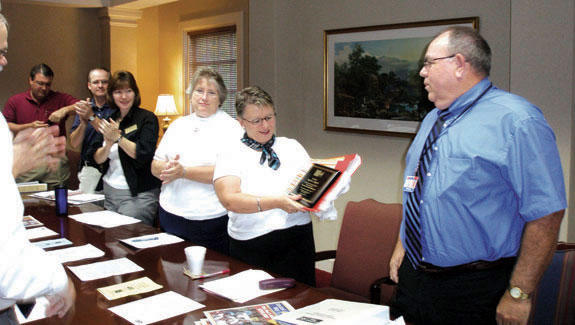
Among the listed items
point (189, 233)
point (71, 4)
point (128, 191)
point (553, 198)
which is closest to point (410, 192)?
Result: point (553, 198)

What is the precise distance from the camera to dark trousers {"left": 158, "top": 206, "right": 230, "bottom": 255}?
3.00m

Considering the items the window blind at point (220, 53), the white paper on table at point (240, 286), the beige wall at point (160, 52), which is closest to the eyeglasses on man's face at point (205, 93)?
the white paper on table at point (240, 286)

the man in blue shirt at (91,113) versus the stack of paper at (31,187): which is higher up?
the man in blue shirt at (91,113)

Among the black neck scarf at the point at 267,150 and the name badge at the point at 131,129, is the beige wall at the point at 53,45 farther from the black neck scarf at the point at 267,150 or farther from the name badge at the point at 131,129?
the black neck scarf at the point at 267,150

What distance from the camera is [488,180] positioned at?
1871 mm

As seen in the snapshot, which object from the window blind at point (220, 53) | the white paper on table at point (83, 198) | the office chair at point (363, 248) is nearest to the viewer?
the office chair at point (363, 248)

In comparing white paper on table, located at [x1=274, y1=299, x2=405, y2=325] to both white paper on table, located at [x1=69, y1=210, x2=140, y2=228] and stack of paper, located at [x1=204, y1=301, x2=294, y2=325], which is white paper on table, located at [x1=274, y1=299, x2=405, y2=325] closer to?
stack of paper, located at [x1=204, y1=301, x2=294, y2=325]

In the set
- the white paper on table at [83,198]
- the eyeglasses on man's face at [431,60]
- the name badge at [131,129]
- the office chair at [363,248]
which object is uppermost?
the eyeglasses on man's face at [431,60]

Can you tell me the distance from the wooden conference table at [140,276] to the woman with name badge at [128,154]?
458 mm

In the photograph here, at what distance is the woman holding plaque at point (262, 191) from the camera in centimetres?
249

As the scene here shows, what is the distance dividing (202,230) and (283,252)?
671mm

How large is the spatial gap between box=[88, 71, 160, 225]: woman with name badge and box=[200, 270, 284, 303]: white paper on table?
1.54m

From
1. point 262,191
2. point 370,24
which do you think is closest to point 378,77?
point 370,24

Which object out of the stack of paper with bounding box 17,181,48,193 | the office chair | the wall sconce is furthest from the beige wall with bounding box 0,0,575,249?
the stack of paper with bounding box 17,181,48,193
